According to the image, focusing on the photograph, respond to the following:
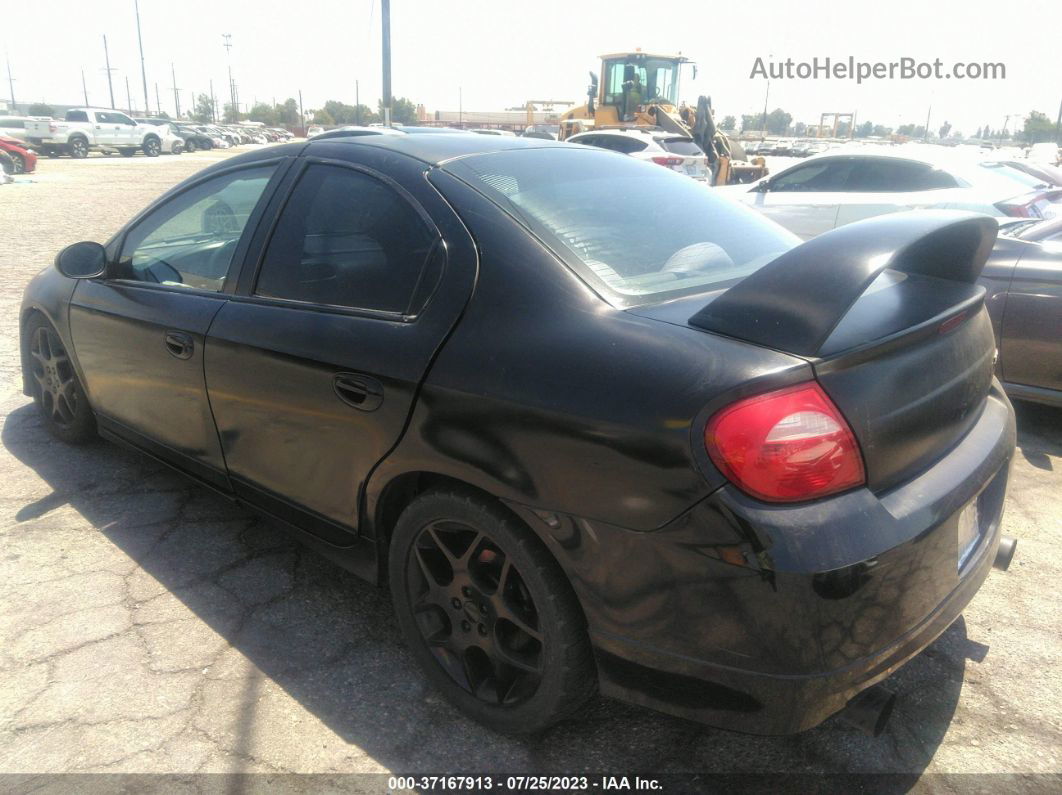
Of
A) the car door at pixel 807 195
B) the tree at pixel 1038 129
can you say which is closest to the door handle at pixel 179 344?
the car door at pixel 807 195

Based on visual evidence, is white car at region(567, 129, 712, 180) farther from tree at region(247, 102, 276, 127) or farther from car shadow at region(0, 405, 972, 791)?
tree at region(247, 102, 276, 127)

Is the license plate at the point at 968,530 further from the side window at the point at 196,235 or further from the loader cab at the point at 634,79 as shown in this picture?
the loader cab at the point at 634,79

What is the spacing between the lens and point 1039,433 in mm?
4578

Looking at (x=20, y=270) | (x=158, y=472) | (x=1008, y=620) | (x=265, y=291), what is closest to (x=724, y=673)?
(x=1008, y=620)

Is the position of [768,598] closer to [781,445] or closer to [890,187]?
[781,445]

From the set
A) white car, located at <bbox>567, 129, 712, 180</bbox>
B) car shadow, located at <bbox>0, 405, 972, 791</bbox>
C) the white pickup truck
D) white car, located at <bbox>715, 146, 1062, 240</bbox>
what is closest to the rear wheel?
the white pickup truck

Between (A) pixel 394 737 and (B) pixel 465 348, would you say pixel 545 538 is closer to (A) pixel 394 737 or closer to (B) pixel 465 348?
(B) pixel 465 348

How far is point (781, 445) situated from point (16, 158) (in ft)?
95.0

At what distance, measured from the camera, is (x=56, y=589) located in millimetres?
2941

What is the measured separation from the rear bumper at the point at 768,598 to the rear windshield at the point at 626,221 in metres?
0.65

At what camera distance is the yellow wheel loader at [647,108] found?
65.2ft

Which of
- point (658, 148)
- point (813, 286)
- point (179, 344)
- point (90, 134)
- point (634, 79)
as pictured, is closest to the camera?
point (813, 286)

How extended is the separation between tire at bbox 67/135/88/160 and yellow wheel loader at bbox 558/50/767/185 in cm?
2440

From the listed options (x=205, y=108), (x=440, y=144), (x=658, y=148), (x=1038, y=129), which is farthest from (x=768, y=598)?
(x=205, y=108)
